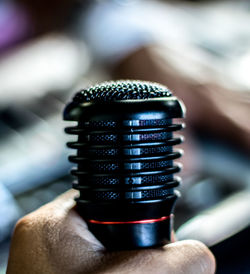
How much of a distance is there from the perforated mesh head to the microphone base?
0.15 meters

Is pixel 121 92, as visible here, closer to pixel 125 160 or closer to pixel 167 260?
pixel 125 160

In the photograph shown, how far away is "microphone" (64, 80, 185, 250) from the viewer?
568 millimetres

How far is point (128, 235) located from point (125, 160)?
0.32ft

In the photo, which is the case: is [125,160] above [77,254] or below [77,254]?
above

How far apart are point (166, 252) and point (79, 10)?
325cm

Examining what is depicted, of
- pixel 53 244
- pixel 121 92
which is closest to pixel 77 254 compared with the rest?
pixel 53 244

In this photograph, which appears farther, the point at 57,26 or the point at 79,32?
the point at 57,26

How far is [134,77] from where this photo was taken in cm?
254

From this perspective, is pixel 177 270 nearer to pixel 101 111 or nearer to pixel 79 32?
pixel 101 111

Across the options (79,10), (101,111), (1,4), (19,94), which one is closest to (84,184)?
(101,111)

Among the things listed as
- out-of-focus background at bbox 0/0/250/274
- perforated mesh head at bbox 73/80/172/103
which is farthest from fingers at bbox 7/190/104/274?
out-of-focus background at bbox 0/0/250/274

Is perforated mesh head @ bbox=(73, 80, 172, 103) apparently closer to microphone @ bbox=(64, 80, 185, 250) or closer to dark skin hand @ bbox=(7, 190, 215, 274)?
microphone @ bbox=(64, 80, 185, 250)

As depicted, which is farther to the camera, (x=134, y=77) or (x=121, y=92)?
(x=134, y=77)

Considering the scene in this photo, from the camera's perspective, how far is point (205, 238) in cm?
128
